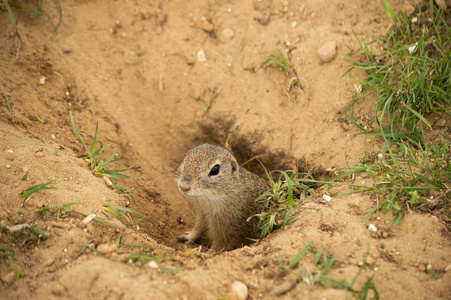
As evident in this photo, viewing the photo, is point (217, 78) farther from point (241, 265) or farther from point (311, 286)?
point (311, 286)

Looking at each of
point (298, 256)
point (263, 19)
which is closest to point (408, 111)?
point (298, 256)

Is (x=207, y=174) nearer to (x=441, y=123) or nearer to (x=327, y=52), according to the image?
(x=327, y=52)

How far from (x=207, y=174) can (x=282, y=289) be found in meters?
1.67

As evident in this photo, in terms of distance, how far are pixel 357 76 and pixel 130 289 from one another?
140 inches

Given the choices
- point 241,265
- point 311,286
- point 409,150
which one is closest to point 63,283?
point 241,265

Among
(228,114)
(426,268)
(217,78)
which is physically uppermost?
(217,78)

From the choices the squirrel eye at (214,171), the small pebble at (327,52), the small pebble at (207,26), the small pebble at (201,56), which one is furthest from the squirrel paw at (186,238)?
the small pebble at (207,26)

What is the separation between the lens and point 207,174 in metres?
3.88

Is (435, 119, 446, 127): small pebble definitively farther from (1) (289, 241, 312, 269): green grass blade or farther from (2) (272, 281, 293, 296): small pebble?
(2) (272, 281, 293, 296): small pebble

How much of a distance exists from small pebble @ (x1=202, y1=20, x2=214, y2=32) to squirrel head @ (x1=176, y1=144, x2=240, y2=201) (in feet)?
6.98

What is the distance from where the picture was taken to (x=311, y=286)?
2.48 m

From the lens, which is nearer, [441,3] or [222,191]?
[222,191]

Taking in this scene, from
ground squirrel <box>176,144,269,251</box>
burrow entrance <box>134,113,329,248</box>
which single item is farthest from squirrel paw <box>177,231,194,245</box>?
ground squirrel <box>176,144,269,251</box>

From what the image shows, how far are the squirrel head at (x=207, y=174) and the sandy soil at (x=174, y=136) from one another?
0.65 meters
